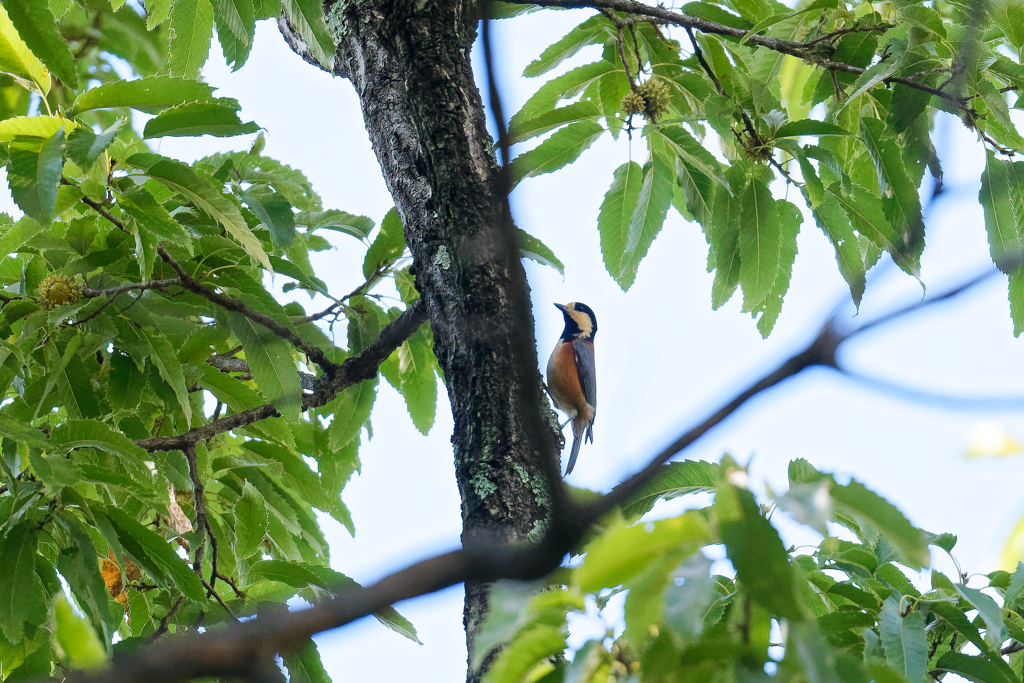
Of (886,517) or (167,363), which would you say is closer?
(886,517)

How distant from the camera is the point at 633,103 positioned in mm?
2430

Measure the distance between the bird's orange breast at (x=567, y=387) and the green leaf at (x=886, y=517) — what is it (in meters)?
4.93

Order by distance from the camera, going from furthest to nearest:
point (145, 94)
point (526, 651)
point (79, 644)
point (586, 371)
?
point (586, 371) → point (145, 94) → point (526, 651) → point (79, 644)

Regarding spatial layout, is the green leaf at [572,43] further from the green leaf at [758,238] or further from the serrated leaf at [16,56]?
the serrated leaf at [16,56]

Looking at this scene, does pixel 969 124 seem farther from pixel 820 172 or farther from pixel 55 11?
pixel 55 11

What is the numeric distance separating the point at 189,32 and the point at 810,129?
6.30 feet

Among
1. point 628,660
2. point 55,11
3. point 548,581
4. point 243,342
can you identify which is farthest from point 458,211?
point 55,11

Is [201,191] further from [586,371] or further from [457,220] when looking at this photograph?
[586,371]

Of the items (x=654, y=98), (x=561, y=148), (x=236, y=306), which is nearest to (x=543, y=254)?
(x=561, y=148)

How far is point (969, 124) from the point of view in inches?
84.5

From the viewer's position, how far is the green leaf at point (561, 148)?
223 centimetres

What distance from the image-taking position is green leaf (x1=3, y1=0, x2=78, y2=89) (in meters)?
2.01

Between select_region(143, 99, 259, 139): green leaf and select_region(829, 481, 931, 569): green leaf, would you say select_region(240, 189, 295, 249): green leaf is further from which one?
select_region(829, 481, 931, 569): green leaf

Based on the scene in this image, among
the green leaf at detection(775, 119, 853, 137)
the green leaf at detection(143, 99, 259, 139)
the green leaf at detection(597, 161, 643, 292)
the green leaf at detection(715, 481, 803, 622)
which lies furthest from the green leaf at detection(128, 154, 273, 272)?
the green leaf at detection(715, 481, 803, 622)
